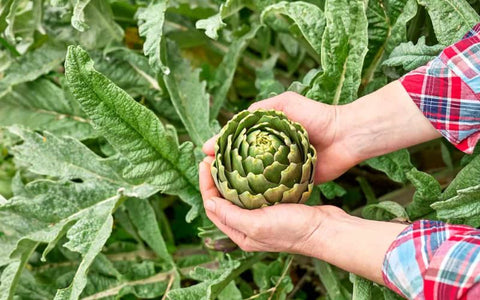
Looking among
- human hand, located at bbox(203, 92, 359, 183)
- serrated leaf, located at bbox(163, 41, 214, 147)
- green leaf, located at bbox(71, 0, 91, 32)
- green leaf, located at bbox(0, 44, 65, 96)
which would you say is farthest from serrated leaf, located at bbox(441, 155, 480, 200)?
green leaf, located at bbox(0, 44, 65, 96)

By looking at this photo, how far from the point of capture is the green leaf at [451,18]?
2.84 feet

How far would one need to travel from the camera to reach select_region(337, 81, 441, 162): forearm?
2.72 feet

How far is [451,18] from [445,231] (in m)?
0.34

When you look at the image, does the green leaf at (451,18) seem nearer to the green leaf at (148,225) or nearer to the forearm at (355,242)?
the forearm at (355,242)

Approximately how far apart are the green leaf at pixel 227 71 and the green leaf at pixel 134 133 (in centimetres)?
20

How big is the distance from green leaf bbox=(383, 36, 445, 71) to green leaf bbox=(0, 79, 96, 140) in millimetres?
577

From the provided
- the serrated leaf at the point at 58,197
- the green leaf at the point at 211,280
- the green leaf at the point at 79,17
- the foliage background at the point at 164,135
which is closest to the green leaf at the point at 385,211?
the foliage background at the point at 164,135

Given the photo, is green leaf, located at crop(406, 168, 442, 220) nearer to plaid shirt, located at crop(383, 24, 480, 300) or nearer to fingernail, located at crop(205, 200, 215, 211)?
plaid shirt, located at crop(383, 24, 480, 300)

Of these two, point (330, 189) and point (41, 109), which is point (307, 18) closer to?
point (330, 189)

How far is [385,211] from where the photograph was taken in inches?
36.1

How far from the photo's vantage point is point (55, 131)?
1132 millimetres

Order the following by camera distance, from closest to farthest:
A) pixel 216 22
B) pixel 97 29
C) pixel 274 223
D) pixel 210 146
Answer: pixel 274 223, pixel 210 146, pixel 216 22, pixel 97 29

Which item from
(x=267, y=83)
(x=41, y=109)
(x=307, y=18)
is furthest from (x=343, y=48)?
(x=41, y=109)

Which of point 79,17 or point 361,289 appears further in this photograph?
point 79,17
